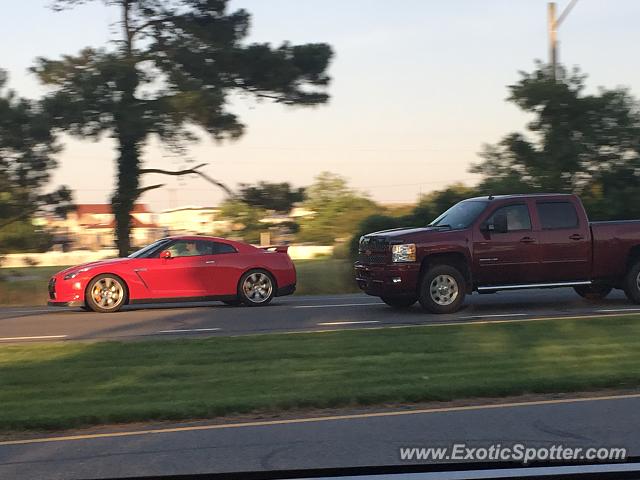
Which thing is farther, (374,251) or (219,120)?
(219,120)

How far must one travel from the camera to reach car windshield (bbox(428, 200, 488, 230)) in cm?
1495

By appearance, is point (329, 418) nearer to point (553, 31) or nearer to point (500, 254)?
point (500, 254)

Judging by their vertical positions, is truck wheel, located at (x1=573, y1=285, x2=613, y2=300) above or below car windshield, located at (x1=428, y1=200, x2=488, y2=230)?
below

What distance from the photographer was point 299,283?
2295cm

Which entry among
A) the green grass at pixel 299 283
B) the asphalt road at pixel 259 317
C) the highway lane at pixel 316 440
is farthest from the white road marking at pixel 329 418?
the green grass at pixel 299 283

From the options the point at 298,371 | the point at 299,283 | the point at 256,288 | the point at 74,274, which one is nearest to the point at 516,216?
the point at 256,288

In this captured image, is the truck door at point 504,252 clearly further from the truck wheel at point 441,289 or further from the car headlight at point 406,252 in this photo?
the car headlight at point 406,252

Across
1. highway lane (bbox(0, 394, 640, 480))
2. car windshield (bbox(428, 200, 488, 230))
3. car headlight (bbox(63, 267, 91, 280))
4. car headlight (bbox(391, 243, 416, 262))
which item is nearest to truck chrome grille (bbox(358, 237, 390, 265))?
car headlight (bbox(391, 243, 416, 262))

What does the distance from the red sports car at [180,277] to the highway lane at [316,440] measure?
9.00 meters

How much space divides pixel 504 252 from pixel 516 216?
746 millimetres

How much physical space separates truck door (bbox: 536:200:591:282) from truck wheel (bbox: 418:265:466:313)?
5.23ft

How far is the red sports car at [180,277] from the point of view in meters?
15.8

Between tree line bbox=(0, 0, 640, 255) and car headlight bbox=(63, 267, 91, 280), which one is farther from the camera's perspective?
tree line bbox=(0, 0, 640, 255)

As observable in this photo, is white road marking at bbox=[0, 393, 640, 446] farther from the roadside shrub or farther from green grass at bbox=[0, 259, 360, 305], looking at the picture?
the roadside shrub
